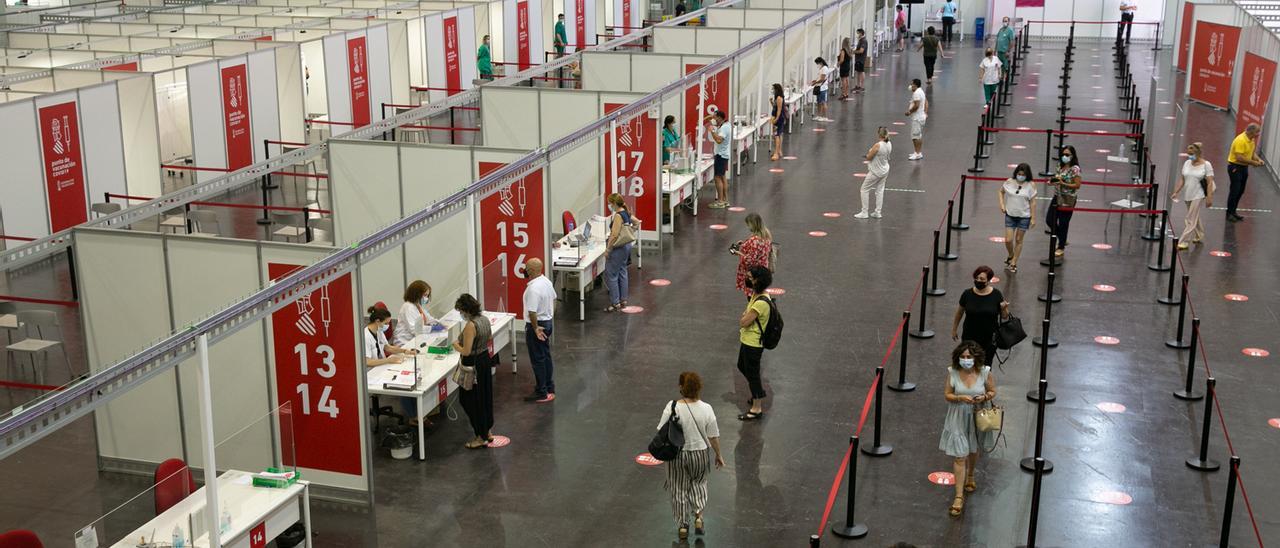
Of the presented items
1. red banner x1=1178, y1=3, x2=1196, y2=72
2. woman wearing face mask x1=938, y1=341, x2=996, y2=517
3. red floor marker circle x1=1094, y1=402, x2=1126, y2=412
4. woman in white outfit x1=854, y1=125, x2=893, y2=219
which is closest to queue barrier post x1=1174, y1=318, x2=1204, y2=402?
red floor marker circle x1=1094, y1=402, x2=1126, y2=412

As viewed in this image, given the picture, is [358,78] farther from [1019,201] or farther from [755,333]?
[755,333]

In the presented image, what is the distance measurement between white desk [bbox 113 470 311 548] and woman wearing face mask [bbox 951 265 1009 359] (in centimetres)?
542

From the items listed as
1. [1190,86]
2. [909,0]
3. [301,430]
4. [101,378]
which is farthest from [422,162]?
[909,0]

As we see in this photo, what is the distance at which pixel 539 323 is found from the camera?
1080 cm

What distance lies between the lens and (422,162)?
12789mm

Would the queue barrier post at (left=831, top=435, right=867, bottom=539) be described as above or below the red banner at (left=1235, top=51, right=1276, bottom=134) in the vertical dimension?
below

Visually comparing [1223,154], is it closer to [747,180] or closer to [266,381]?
[747,180]

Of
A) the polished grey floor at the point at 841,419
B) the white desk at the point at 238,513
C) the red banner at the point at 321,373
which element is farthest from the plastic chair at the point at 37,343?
the white desk at the point at 238,513

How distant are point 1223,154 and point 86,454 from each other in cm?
1904

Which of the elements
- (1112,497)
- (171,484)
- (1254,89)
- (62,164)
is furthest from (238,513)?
(1254,89)

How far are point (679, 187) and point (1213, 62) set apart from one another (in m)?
16.0

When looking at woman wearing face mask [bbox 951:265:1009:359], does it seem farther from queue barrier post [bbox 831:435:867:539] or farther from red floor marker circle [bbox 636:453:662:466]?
red floor marker circle [bbox 636:453:662:466]

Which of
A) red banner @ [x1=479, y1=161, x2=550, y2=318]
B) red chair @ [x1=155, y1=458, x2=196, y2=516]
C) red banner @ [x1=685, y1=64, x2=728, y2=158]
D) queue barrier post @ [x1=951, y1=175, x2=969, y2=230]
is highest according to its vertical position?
red banner @ [x1=685, y1=64, x2=728, y2=158]

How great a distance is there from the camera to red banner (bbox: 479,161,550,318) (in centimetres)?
1209
